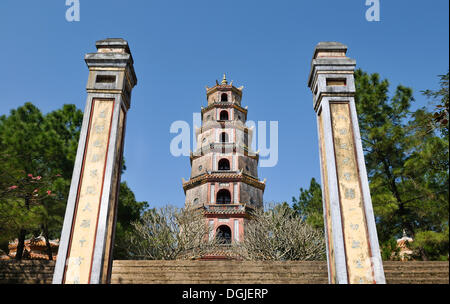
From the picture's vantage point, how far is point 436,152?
9312 millimetres

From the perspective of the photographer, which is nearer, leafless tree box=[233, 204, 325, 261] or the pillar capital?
the pillar capital

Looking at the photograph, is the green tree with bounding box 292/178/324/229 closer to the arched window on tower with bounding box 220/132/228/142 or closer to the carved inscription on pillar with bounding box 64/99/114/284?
the arched window on tower with bounding box 220/132/228/142

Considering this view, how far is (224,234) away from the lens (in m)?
19.3

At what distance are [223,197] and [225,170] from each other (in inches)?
59.5

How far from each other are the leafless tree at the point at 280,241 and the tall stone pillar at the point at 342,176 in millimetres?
10180

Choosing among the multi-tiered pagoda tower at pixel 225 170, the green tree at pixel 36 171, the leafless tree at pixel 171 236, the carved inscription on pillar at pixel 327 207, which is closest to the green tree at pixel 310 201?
the multi-tiered pagoda tower at pixel 225 170

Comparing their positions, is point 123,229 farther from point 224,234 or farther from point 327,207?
point 327,207

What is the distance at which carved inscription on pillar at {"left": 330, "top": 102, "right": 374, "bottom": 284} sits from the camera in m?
5.18

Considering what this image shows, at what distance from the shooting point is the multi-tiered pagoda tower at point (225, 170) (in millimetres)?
19125

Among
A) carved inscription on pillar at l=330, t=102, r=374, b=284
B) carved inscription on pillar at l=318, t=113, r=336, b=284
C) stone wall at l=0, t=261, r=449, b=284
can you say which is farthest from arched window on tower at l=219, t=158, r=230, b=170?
carved inscription on pillar at l=330, t=102, r=374, b=284

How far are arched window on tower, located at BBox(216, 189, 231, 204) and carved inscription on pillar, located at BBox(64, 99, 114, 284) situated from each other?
48.0 feet
